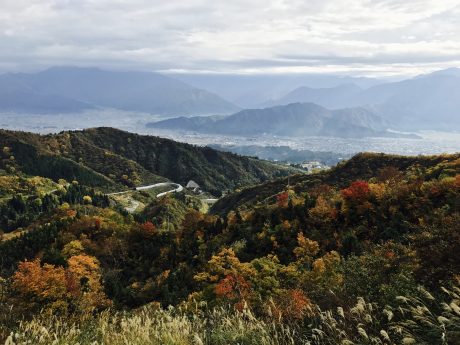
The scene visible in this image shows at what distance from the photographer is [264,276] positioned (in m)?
37.8

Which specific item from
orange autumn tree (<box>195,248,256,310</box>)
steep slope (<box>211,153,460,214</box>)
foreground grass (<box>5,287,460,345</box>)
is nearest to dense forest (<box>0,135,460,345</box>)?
foreground grass (<box>5,287,460,345</box>)

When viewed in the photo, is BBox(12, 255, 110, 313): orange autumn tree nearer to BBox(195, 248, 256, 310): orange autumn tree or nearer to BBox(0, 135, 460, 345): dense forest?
BBox(0, 135, 460, 345): dense forest

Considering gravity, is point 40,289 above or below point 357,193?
below

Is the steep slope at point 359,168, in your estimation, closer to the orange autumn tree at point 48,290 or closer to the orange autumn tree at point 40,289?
the orange autumn tree at point 48,290

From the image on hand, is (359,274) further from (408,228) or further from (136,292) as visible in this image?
Result: (136,292)

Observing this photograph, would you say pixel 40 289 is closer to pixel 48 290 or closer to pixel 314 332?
pixel 48 290

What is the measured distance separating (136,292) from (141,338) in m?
44.6

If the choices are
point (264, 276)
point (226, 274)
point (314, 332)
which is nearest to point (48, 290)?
point (226, 274)

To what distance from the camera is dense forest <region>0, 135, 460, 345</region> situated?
10688 mm

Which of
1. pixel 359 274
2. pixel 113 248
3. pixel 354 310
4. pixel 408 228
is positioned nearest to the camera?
pixel 354 310

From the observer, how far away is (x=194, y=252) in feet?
206

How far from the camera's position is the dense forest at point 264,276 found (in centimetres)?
1069

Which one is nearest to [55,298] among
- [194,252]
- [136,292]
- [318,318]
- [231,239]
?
[136,292]

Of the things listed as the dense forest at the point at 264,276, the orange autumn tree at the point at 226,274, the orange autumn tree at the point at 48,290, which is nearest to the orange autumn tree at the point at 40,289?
the orange autumn tree at the point at 48,290
